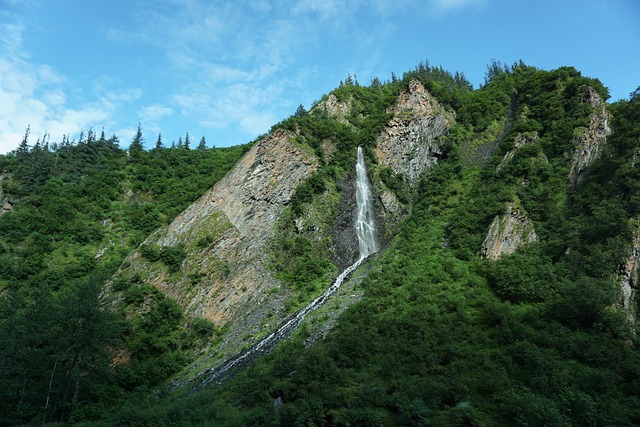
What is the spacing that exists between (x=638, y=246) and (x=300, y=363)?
91.5 ft

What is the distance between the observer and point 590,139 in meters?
44.6

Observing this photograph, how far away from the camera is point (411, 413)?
14953mm

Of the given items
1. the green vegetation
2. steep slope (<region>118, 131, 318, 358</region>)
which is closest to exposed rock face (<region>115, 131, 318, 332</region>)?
steep slope (<region>118, 131, 318, 358</region>)

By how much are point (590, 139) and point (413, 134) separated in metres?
23.9

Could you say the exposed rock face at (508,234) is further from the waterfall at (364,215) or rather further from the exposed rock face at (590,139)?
the waterfall at (364,215)

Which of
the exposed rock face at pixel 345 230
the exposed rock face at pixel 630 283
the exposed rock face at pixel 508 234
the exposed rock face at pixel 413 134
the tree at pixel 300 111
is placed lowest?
the exposed rock face at pixel 630 283

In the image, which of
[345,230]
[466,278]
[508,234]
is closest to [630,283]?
[508,234]

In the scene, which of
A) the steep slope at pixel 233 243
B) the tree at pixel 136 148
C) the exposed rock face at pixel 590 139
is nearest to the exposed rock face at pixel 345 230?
the steep slope at pixel 233 243

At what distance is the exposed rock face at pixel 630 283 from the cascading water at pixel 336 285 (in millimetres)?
23079

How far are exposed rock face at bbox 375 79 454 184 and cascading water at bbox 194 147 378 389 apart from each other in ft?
16.5

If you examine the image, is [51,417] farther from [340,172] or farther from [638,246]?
[638,246]

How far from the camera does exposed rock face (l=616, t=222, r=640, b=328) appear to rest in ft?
84.0

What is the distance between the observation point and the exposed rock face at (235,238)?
1486 inches

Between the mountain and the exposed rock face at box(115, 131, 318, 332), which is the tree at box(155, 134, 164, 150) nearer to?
the mountain
